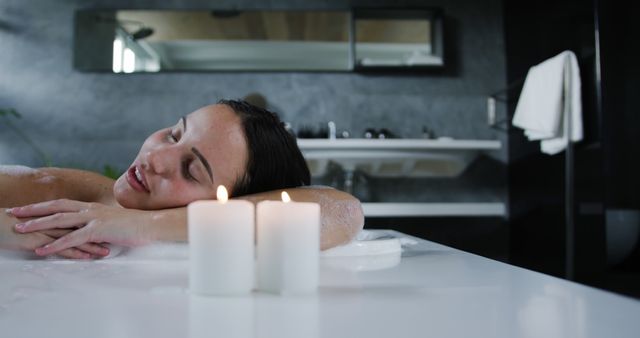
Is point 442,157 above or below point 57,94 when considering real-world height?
below

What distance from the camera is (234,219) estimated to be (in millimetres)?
538

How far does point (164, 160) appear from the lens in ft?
3.21

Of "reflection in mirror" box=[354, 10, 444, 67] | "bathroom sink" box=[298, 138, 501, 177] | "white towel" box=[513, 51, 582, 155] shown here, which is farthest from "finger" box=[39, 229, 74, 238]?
"reflection in mirror" box=[354, 10, 444, 67]

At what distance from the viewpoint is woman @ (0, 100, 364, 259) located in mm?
858

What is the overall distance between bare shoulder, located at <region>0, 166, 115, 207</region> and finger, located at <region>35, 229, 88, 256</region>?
0.46m

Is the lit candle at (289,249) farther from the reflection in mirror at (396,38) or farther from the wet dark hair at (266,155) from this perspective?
the reflection in mirror at (396,38)

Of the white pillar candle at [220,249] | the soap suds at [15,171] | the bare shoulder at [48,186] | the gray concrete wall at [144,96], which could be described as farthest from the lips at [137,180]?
the gray concrete wall at [144,96]

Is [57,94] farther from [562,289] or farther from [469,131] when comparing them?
[562,289]

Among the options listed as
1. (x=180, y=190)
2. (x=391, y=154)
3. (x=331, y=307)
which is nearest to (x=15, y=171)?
(x=180, y=190)

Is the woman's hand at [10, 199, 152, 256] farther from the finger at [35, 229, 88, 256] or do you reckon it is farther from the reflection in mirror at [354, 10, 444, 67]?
the reflection in mirror at [354, 10, 444, 67]

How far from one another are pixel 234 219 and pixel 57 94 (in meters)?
3.24

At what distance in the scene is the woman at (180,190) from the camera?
0.86 m

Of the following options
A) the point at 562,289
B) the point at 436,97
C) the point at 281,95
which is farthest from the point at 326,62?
the point at 562,289

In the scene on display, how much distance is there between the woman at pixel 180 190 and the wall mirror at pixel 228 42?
2228 millimetres
